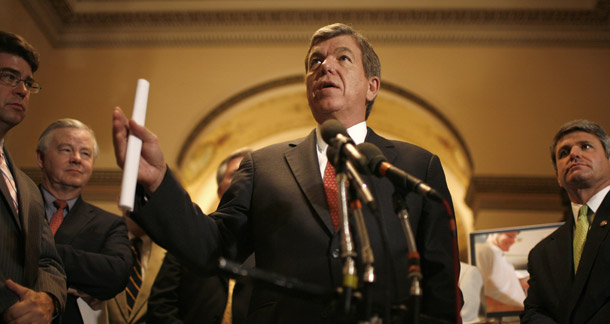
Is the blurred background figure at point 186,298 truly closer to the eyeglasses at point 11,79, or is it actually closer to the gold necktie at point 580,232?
the eyeglasses at point 11,79

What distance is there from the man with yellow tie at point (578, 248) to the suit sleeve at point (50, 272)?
6.53 feet

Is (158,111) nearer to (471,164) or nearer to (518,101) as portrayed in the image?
(471,164)

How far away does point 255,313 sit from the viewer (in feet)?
5.69

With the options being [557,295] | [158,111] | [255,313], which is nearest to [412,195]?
[255,313]

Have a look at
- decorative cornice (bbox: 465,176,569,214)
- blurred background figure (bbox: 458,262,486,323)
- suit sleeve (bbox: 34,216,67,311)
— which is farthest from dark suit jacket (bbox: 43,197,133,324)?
decorative cornice (bbox: 465,176,569,214)

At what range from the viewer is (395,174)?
1443 millimetres

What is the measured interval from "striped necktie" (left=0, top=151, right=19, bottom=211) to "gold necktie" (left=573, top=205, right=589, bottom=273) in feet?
Result: 7.88

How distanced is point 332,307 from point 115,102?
7.58 meters

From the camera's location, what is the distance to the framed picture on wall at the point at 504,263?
3.88 m

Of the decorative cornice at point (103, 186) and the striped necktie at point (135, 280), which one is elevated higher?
the decorative cornice at point (103, 186)

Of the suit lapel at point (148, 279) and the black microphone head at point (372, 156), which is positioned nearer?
the black microphone head at point (372, 156)

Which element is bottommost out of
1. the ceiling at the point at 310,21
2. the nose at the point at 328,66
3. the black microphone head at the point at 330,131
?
the black microphone head at the point at 330,131

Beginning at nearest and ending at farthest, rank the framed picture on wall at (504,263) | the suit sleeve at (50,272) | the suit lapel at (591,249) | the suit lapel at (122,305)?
the suit sleeve at (50,272) < the suit lapel at (591,249) < the suit lapel at (122,305) < the framed picture on wall at (504,263)

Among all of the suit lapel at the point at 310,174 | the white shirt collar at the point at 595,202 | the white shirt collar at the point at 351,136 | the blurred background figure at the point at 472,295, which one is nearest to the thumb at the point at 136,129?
the suit lapel at the point at 310,174
